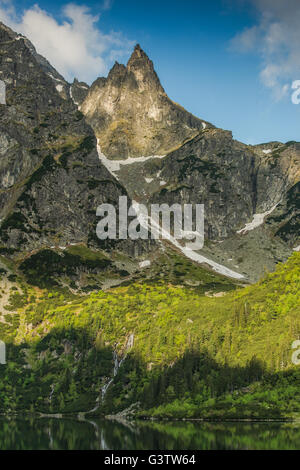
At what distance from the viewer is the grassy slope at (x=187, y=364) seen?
132 meters

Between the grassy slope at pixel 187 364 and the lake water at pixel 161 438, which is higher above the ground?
the grassy slope at pixel 187 364

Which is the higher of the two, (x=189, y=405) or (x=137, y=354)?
(x=137, y=354)

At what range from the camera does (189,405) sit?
136125 mm

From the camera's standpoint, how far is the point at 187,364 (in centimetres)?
15212

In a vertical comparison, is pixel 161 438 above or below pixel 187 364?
below

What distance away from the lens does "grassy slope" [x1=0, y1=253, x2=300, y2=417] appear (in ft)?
433

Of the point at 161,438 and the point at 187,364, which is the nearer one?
the point at 161,438

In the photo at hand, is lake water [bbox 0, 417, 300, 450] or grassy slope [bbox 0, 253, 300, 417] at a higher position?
grassy slope [bbox 0, 253, 300, 417]

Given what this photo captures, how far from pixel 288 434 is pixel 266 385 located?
137ft

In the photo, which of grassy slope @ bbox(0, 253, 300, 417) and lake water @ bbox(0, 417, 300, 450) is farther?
grassy slope @ bbox(0, 253, 300, 417)

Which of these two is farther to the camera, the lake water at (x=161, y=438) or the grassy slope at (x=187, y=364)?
the grassy slope at (x=187, y=364)

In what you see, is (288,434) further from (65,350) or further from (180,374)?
(65,350)
